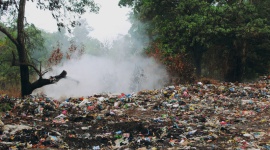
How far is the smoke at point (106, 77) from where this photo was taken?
44.8ft

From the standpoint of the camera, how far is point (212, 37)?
13.5m

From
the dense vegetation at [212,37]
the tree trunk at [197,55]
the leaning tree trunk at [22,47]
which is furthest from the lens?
the tree trunk at [197,55]

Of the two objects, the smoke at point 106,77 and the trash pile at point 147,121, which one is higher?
the smoke at point 106,77

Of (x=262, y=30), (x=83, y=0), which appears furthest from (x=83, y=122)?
(x=262, y=30)

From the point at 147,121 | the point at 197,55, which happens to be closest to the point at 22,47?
the point at 147,121

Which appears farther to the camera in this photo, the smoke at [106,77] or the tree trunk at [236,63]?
the tree trunk at [236,63]

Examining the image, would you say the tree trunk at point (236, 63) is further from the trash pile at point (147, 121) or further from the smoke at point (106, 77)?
the trash pile at point (147, 121)

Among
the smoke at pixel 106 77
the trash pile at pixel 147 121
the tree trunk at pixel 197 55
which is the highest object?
the tree trunk at pixel 197 55

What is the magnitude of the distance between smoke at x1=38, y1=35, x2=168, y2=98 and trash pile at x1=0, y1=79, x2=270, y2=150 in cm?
435

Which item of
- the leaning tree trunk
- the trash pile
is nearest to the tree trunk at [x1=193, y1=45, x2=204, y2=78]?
the trash pile

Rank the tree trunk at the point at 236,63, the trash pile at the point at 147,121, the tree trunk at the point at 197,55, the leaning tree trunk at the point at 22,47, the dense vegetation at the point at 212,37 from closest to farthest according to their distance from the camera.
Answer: the trash pile at the point at 147,121, the leaning tree trunk at the point at 22,47, the dense vegetation at the point at 212,37, the tree trunk at the point at 236,63, the tree trunk at the point at 197,55

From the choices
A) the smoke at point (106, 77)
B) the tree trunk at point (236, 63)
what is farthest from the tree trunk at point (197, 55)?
the smoke at point (106, 77)

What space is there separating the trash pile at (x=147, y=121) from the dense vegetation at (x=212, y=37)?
13.6 ft

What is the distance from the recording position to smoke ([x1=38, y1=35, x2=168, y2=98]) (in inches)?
538
